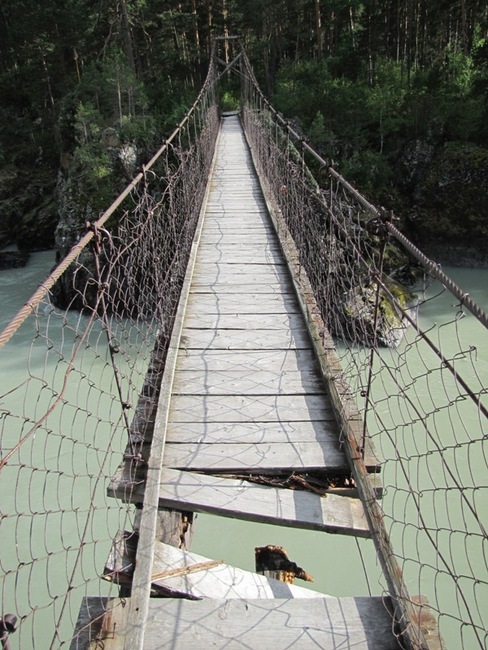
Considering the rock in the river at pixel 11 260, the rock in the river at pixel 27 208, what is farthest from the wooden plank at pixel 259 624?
the rock in the river at pixel 27 208

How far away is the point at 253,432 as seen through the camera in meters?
1.76

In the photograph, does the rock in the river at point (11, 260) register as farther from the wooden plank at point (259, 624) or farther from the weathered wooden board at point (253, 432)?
the wooden plank at point (259, 624)

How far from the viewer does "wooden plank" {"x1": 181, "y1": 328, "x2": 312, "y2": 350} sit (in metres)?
2.31

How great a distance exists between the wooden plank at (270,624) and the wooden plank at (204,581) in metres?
0.06

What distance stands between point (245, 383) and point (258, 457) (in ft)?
1.47

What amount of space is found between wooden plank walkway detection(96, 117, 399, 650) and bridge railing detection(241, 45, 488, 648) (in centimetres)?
15

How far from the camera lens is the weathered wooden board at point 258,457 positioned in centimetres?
160

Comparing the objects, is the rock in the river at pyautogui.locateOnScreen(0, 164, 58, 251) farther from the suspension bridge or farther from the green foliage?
the suspension bridge

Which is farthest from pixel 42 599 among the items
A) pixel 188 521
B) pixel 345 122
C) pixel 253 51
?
pixel 253 51

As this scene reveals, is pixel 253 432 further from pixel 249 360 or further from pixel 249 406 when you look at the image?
pixel 249 360

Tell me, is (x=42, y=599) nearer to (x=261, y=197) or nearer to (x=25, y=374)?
(x=25, y=374)

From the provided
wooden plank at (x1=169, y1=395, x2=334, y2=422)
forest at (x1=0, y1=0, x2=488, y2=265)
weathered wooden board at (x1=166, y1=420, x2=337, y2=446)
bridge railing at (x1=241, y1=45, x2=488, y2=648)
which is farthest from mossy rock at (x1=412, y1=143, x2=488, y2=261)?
weathered wooden board at (x1=166, y1=420, x2=337, y2=446)

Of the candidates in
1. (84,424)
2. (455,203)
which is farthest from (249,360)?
(455,203)

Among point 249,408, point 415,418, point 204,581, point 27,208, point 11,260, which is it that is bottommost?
point 415,418
